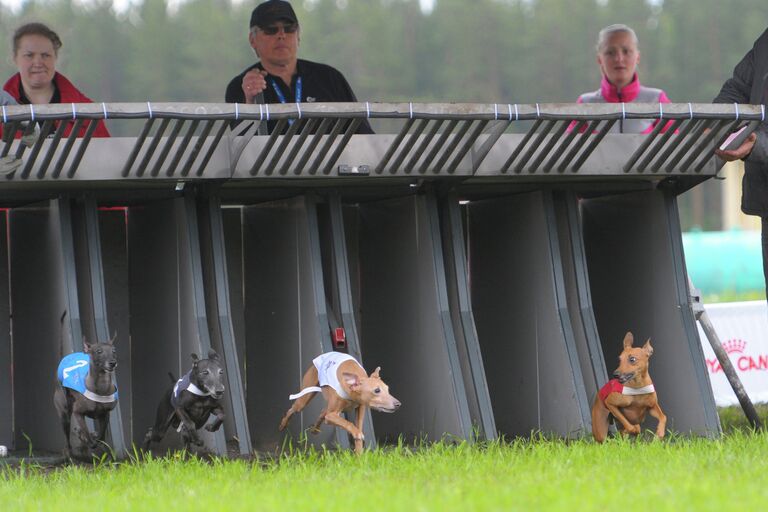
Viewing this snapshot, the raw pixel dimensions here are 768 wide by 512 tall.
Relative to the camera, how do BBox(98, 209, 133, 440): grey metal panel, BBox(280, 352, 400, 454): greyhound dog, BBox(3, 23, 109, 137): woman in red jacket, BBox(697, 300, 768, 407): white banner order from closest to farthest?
1. BBox(280, 352, 400, 454): greyhound dog
2. BBox(3, 23, 109, 137): woman in red jacket
3. BBox(98, 209, 133, 440): grey metal panel
4. BBox(697, 300, 768, 407): white banner

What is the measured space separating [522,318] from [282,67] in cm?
203

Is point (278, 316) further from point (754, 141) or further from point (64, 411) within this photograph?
point (754, 141)

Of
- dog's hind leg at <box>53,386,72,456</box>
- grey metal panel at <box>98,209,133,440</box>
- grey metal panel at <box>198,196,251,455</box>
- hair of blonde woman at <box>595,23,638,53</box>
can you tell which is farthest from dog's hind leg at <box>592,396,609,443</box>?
hair of blonde woman at <box>595,23,638,53</box>

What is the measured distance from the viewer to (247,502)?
5.66 metres

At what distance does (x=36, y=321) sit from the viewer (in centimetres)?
862

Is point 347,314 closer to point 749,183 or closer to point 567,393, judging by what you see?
point 567,393

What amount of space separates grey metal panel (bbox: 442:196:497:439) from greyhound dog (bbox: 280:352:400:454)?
38.4 inches

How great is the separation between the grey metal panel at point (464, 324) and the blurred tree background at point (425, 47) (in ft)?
158

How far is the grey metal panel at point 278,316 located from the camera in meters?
8.11

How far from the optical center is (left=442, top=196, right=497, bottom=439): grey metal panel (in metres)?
8.05

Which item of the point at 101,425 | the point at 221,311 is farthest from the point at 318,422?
the point at 101,425

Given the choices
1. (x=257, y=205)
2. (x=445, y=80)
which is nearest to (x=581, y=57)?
→ (x=445, y=80)

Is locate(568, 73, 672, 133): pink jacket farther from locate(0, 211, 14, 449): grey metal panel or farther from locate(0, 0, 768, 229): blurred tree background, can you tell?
locate(0, 0, 768, 229): blurred tree background

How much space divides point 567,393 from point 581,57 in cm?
5375
